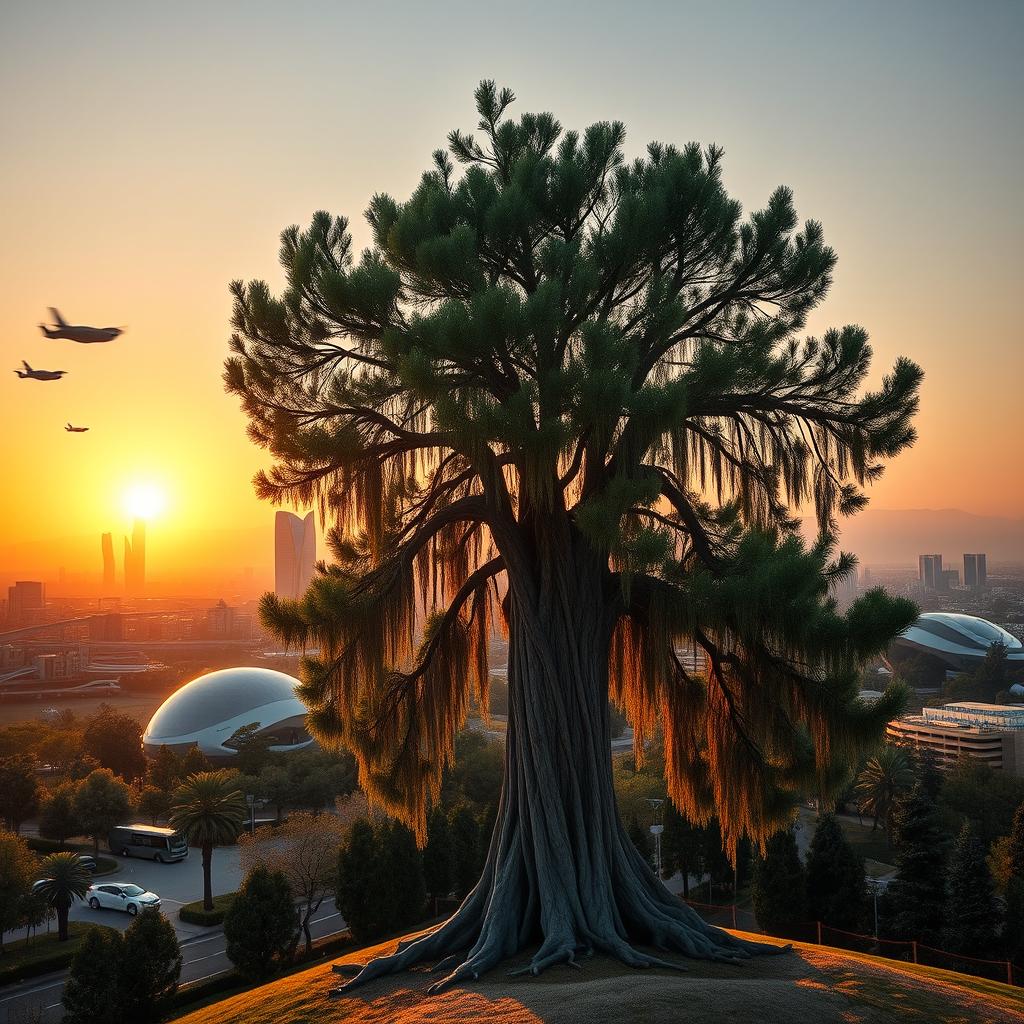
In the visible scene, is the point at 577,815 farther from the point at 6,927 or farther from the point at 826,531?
the point at 6,927

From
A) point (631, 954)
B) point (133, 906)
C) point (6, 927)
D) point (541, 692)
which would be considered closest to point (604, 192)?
point (541, 692)

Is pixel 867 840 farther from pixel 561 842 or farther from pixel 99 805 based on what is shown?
pixel 561 842

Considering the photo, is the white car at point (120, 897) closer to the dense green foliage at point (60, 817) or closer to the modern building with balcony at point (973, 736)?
the dense green foliage at point (60, 817)

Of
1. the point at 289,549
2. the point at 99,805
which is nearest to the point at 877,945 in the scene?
the point at 99,805

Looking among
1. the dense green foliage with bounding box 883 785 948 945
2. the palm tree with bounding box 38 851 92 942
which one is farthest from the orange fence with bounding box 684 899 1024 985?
the palm tree with bounding box 38 851 92 942

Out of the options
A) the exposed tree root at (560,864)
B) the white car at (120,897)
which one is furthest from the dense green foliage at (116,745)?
the exposed tree root at (560,864)
